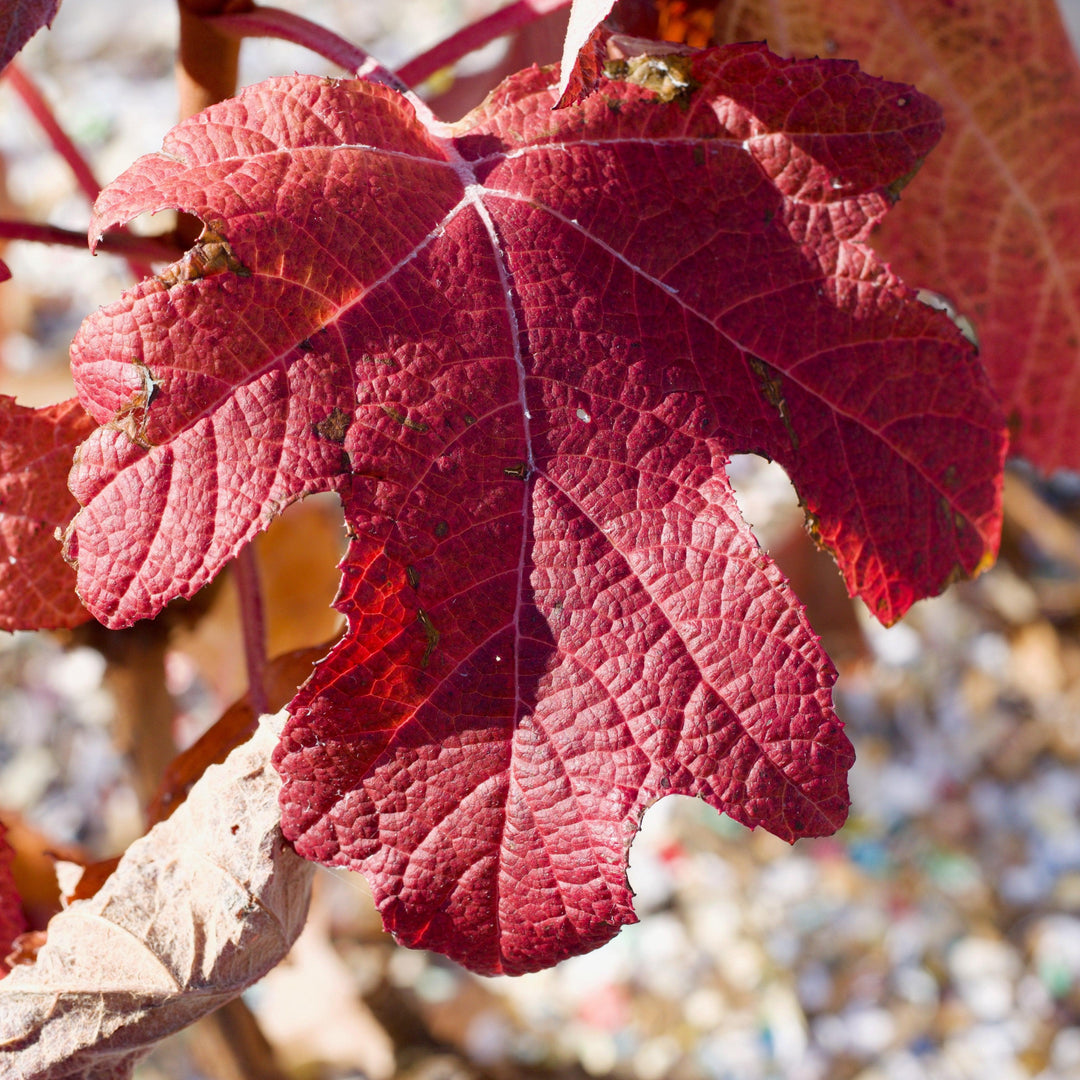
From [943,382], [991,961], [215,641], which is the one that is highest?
[943,382]

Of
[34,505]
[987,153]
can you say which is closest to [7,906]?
[34,505]

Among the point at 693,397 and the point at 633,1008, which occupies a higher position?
the point at 693,397

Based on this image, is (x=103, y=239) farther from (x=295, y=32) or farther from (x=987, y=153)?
(x=987, y=153)

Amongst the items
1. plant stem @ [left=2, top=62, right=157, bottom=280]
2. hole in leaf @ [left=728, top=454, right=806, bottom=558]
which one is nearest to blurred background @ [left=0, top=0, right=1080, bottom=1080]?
hole in leaf @ [left=728, top=454, right=806, bottom=558]

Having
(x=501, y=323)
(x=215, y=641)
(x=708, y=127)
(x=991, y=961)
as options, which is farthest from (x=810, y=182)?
(x=991, y=961)

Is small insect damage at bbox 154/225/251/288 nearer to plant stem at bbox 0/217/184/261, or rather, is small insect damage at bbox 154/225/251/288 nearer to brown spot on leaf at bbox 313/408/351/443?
brown spot on leaf at bbox 313/408/351/443

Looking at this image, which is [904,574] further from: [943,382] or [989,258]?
[989,258]
